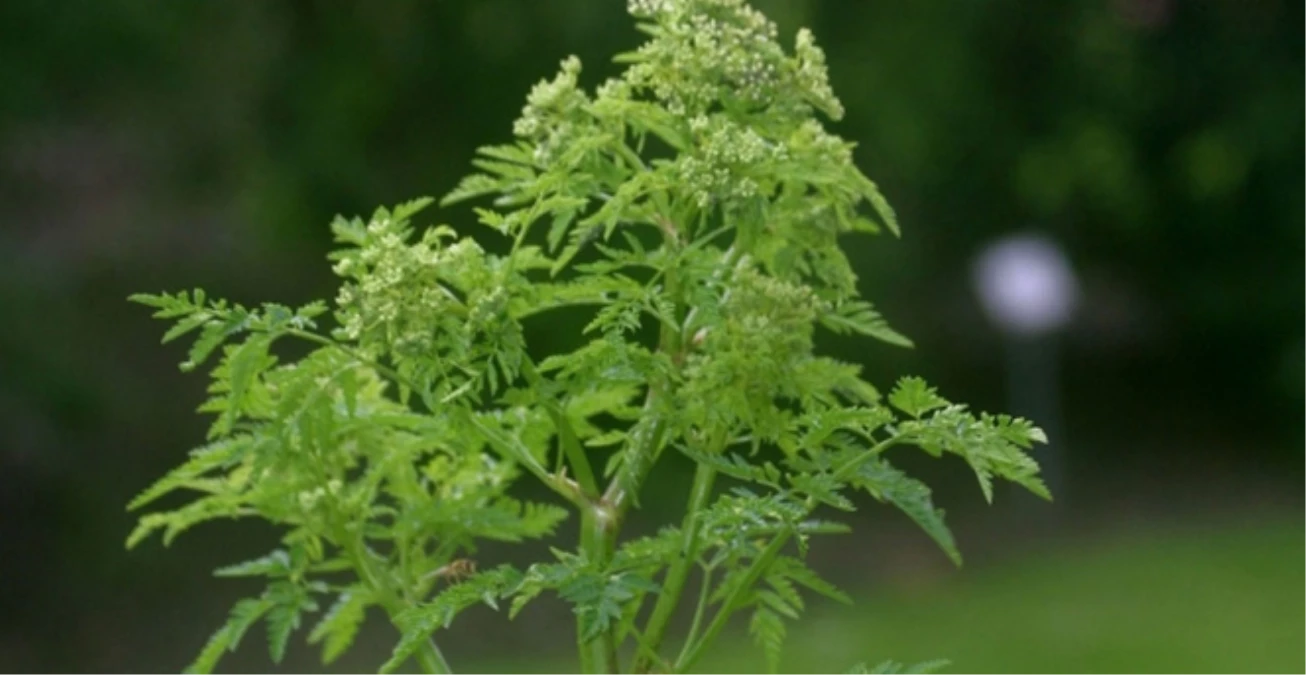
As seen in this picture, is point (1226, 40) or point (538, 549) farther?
point (1226, 40)

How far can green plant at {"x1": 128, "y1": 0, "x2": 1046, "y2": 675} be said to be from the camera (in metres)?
0.73

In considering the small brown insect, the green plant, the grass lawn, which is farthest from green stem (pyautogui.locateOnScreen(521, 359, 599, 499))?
the grass lawn

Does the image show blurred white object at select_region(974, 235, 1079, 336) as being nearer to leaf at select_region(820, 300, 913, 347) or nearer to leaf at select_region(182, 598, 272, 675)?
leaf at select_region(820, 300, 913, 347)

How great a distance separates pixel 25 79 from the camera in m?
3.27

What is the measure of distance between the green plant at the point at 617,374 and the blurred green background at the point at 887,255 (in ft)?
6.18

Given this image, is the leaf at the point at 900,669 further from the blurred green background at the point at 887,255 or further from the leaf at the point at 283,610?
the blurred green background at the point at 887,255

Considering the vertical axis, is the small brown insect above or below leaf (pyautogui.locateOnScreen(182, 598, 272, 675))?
above

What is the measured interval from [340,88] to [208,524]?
1129 millimetres

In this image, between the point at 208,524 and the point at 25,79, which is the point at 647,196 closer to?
the point at 25,79

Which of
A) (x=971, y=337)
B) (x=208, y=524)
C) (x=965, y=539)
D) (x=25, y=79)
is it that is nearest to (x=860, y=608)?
(x=965, y=539)

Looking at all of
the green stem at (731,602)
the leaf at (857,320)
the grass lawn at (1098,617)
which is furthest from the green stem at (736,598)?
the grass lawn at (1098,617)

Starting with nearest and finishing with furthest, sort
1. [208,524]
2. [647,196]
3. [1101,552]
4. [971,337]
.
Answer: [647,196] → [1101,552] → [208,524] → [971,337]

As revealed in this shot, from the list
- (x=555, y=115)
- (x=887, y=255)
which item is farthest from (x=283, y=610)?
(x=887, y=255)

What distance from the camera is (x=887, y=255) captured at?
11.7ft
